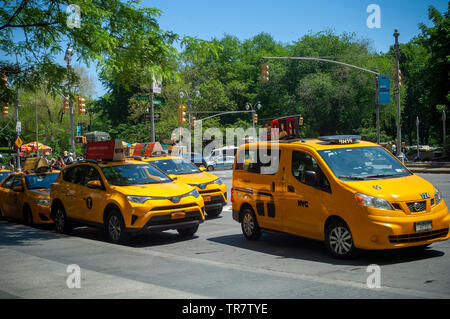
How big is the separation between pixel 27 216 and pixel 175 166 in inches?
174

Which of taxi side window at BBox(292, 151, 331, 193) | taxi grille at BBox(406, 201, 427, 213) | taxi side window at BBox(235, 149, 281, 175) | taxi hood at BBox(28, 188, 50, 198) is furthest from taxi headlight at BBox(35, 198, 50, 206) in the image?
taxi grille at BBox(406, 201, 427, 213)

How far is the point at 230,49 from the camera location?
83.6 metres

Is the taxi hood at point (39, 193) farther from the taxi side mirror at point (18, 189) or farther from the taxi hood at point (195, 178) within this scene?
the taxi hood at point (195, 178)

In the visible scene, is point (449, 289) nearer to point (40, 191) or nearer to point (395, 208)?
point (395, 208)

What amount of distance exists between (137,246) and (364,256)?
179 inches

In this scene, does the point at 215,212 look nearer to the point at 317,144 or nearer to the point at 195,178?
the point at 195,178

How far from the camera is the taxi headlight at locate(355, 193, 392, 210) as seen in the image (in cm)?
761

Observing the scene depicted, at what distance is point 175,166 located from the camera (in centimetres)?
1528

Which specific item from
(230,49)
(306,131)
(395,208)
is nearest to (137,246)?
(395,208)

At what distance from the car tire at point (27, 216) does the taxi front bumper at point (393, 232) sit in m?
10.1

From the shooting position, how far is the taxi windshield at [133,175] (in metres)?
11.2

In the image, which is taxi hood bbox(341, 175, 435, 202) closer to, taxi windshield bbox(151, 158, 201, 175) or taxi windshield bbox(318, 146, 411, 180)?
taxi windshield bbox(318, 146, 411, 180)

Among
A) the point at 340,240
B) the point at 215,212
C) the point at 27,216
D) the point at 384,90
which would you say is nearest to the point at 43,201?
the point at 27,216
